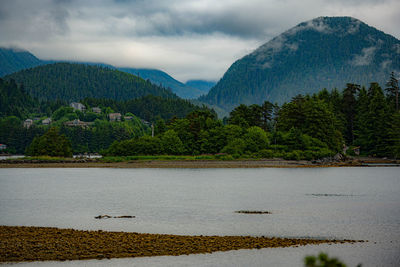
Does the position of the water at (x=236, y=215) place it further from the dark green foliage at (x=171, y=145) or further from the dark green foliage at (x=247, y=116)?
the dark green foliage at (x=247, y=116)

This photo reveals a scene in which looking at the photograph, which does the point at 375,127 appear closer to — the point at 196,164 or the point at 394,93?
the point at 394,93

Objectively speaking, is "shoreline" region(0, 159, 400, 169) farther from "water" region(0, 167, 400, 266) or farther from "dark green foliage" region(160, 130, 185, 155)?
"water" region(0, 167, 400, 266)

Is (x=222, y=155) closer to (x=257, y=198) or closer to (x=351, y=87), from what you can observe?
(x=351, y=87)

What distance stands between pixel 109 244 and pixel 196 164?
9208 cm

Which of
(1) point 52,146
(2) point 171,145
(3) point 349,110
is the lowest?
(1) point 52,146

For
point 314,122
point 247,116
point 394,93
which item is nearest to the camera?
point 314,122

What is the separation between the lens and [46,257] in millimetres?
20188

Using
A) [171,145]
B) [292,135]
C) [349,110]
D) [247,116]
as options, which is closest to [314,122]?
[292,135]

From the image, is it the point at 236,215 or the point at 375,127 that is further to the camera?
the point at 375,127

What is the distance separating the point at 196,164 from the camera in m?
114

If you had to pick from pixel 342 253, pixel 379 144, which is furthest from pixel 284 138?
pixel 342 253

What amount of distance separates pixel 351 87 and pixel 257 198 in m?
108

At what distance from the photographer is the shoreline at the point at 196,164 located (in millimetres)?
108312

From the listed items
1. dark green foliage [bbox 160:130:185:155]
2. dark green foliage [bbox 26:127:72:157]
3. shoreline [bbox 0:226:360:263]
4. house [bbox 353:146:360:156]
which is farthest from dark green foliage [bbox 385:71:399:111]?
shoreline [bbox 0:226:360:263]
